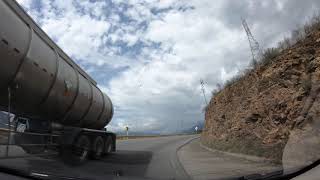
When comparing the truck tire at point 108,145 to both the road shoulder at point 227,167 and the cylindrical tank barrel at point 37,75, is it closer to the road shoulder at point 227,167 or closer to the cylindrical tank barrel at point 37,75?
the cylindrical tank barrel at point 37,75

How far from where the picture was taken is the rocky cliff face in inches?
541

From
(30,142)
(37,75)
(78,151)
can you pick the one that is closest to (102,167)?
(30,142)

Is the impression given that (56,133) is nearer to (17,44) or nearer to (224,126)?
(17,44)

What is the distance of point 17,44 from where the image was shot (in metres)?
10.9

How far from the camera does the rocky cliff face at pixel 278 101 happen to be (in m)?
13.7

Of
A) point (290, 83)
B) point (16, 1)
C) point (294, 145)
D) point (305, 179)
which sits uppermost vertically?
point (16, 1)

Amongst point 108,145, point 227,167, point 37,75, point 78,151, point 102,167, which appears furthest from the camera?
point 108,145

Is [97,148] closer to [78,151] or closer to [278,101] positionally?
Result: [78,151]

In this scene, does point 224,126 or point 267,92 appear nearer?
point 267,92

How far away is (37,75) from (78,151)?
389cm

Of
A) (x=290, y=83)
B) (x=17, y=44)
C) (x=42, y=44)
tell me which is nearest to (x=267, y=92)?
(x=290, y=83)

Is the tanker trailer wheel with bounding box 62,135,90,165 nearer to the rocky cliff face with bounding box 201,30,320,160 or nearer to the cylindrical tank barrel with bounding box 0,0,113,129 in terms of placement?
the cylindrical tank barrel with bounding box 0,0,113,129

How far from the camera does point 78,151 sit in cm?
1541

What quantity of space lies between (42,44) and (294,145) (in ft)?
22.6
